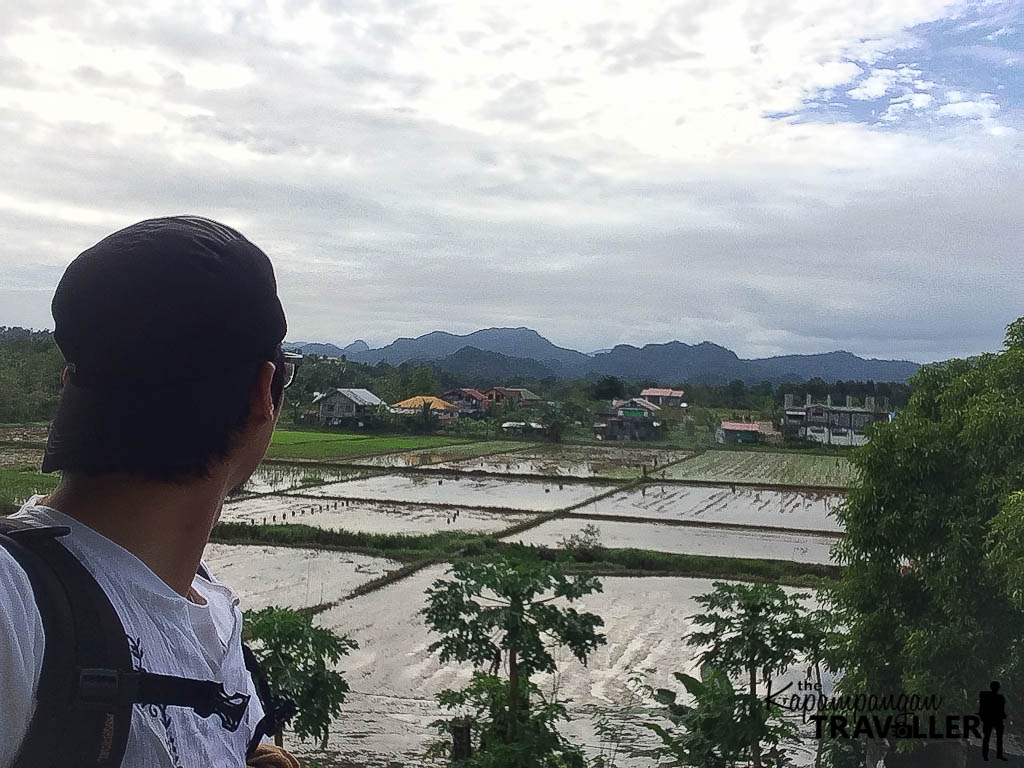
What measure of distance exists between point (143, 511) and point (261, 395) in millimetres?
139

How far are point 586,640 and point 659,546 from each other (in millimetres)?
8296

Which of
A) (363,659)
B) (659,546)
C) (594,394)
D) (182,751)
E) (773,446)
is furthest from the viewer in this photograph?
(594,394)

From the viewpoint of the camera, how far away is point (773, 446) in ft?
Result: 83.7

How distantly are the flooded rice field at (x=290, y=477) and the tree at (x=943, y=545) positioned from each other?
43.0 feet

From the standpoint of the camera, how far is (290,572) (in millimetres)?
9742

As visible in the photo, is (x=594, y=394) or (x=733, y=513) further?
(x=594, y=394)

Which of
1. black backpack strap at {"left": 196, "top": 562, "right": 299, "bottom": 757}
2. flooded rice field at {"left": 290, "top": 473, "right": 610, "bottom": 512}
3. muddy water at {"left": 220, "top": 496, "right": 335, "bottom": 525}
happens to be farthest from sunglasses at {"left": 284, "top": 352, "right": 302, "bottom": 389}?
flooded rice field at {"left": 290, "top": 473, "right": 610, "bottom": 512}

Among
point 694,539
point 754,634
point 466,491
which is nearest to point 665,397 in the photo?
point 466,491

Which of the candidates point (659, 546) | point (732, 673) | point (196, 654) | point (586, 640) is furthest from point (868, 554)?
point (659, 546)

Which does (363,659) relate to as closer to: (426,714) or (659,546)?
(426,714)

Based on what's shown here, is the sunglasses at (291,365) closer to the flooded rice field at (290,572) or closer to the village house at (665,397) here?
the flooded rice field at (290,572)

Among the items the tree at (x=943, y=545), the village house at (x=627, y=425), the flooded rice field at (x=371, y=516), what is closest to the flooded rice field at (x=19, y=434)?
the flooded rice field at (x=371, y=516)

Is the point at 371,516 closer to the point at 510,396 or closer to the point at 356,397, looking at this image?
the point at 356,397

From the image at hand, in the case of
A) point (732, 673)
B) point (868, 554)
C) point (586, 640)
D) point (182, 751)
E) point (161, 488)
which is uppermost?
point (161, 488)
